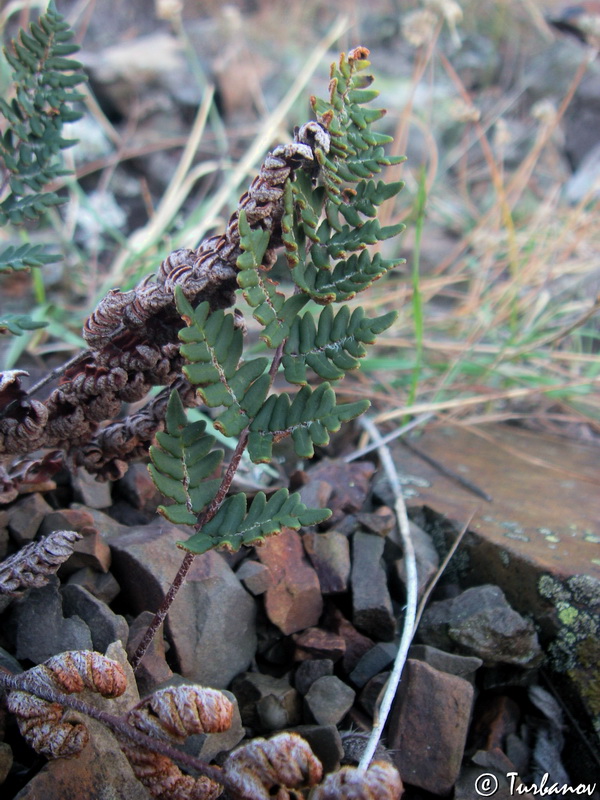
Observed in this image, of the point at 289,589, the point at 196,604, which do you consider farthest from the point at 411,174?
the point at 196,604

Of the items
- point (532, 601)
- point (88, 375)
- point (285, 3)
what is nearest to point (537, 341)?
point (532, 601)

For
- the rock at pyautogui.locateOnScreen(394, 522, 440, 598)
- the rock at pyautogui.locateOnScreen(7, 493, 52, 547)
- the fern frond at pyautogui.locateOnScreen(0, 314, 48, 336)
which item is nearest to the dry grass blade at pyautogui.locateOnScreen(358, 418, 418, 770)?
the rock at pyautogui.locateOnScreen(394, 522, 440, 598)

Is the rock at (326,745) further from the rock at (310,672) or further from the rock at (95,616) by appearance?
the rock at (95,616)

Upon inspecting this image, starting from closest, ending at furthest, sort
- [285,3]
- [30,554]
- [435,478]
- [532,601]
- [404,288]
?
1. [30,554]
2. [532,601]
3. [435,478]
4. [404,288]
5. [285,3]

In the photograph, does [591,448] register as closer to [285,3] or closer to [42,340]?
[42,340]

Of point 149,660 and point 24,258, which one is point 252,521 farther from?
point 24,258

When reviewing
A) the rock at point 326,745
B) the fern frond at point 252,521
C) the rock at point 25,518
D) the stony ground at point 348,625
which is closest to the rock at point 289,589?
the stony ground at point 348,625

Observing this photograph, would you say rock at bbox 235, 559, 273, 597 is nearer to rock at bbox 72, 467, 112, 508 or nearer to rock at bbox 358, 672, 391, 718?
rock at bbox 358, 672, 391, 718
